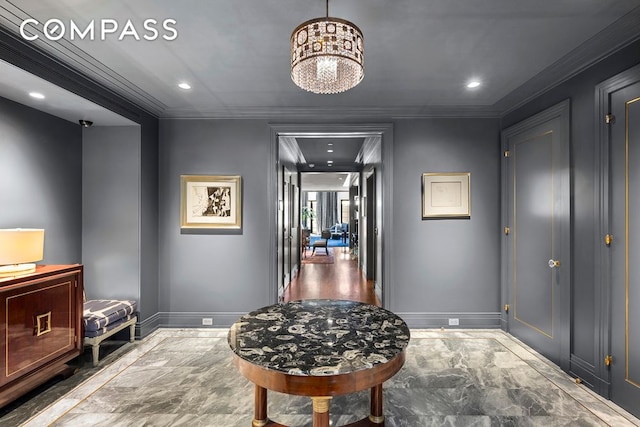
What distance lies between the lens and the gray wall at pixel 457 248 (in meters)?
3.75

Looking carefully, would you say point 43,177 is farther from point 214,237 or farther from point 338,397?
point 338,397

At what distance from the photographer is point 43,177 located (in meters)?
3.00

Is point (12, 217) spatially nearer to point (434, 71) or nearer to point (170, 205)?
point (170, 205)

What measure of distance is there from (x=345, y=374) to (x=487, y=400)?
1731 millimetres

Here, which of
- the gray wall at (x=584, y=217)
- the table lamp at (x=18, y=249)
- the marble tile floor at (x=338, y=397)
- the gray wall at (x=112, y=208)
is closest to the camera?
the marble tile floor at (x=338, y=397)

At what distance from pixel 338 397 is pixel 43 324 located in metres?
2.36

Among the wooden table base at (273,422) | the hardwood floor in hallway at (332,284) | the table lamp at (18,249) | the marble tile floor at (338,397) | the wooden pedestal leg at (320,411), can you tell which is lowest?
the marble tile floor at (338,397)

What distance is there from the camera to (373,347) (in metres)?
1.48

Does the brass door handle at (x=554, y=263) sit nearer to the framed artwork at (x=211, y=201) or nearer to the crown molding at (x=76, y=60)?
the framed artwork at (x=211, y=201)

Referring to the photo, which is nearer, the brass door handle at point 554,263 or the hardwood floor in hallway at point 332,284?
the brass door handle at point 554,263

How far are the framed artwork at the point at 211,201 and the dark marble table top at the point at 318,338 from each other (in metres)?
1.97

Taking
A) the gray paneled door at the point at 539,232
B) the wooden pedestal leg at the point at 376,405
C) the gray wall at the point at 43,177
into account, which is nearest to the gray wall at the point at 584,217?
the gray paneled door at the point at 539,232

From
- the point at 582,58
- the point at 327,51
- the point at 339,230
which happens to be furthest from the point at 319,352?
the point at 339,230

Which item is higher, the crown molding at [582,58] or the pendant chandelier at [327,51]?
the crown molding at [582,58]
